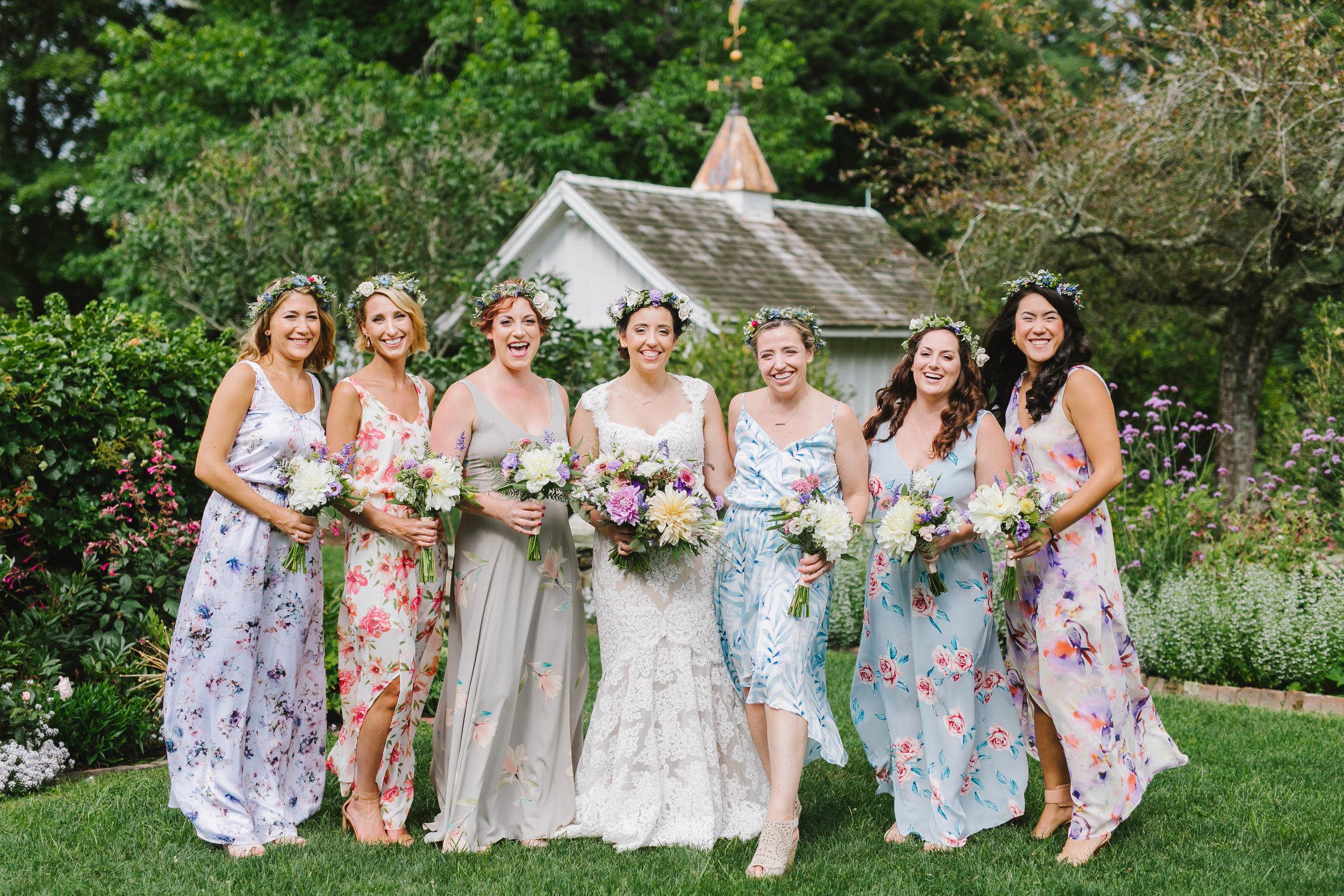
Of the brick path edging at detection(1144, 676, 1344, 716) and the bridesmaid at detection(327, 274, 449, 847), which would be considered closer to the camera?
the bridesmaid at detection(327, 274, 449, 847)

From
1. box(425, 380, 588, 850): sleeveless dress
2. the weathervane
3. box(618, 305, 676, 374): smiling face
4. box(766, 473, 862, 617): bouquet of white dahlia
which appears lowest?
box(425, 380, 588, 850): sleeveless dress

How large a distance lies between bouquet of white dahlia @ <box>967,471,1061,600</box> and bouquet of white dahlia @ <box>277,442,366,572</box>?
253 centimetres

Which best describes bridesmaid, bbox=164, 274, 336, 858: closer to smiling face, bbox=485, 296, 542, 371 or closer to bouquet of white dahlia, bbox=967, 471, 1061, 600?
smiling face, bbox=485, 296, 542, 371

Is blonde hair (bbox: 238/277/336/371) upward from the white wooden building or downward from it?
downward

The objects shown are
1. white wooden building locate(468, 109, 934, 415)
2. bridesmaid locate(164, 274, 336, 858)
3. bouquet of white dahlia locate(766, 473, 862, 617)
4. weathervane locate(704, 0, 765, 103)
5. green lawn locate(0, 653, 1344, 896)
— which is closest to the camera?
green lawn locate(0, 653, 1344, 896)

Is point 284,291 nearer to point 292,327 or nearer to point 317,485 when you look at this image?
point 292,327

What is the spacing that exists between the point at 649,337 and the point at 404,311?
43.1 inches

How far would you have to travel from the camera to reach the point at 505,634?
497cm

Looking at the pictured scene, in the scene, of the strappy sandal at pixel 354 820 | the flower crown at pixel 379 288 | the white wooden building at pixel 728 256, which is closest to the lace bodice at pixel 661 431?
the flower crown at pixel 379 288

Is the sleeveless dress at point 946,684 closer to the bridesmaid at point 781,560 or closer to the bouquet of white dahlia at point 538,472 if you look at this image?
the bridesmaid at point 781,560

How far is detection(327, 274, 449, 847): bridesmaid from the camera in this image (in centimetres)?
487

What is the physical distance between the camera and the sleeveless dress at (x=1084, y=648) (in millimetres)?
4734

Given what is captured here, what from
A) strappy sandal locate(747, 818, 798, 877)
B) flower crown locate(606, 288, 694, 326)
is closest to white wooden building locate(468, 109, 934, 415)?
flower crown locate(606, 288, 694, 326)

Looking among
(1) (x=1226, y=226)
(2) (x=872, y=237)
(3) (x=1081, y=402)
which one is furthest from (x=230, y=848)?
(2) (x=872, y=237)
